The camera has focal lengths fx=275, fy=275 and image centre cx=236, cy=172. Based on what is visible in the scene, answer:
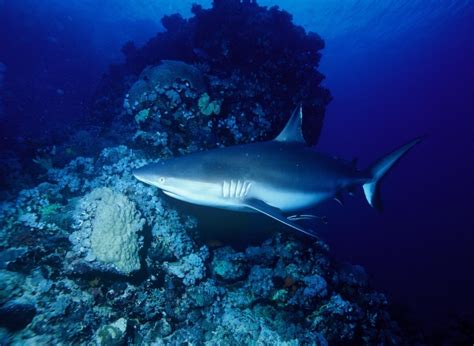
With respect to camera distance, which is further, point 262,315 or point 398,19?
point 398,19

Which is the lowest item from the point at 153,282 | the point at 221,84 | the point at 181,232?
the point at 153,282

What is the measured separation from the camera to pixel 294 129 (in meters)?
4.72

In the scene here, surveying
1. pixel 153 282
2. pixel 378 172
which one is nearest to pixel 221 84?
pixel 378 172

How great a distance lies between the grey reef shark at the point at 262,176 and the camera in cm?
365

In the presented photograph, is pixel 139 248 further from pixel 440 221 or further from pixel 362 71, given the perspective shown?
pixel 362 71

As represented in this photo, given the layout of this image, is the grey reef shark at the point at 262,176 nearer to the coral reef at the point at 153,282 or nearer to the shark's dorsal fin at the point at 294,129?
the shark's dorsal fin at the point at 294,129

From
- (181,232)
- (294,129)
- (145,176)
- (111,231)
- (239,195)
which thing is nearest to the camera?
(145,176)

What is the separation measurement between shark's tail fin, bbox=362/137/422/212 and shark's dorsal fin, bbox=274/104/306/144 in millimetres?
1982

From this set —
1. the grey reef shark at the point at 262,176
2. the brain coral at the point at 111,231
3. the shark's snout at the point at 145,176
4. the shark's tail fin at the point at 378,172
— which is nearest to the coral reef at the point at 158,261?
the brain coral at the point at 111,231

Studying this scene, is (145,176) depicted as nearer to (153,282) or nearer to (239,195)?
(239,195)

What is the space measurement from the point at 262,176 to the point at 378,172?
2.96 meters

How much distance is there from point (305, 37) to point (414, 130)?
135 meters

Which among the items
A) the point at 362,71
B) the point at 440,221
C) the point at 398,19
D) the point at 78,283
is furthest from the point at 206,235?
the point at 362,71

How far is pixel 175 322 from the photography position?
164 inches
